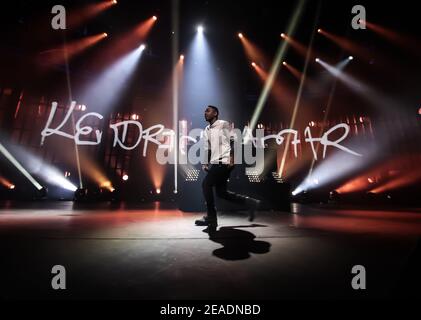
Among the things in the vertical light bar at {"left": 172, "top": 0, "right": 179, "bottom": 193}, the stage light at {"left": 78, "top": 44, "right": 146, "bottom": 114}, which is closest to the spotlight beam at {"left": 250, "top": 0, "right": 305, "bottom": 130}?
the vertical light bar at {"left": 172, "top": 0, "right": 179, "bottom": 193}

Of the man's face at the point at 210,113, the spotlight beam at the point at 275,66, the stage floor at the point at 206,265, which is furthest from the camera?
the spotlight beam at the point at 275,66

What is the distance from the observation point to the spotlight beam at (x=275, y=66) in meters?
7.38

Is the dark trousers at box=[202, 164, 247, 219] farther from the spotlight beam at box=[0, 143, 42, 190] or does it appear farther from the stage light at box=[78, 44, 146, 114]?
the spotlight beam at box=[0, 143, 42, 190]

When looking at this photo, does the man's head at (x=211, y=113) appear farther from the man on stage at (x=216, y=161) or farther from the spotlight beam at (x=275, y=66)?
the spotlight beam at (x=275, y=66)

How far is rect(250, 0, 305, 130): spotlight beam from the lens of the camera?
7.38m

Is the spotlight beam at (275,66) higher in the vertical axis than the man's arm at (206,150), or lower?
higher

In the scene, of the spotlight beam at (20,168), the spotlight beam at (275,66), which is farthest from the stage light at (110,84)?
the spotlight beam at (275,66)

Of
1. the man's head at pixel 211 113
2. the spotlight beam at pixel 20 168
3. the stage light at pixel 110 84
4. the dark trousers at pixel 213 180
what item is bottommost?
the dark trousers at pixel 213 180

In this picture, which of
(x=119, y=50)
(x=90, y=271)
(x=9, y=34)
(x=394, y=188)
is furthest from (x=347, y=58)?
(x=9, y=34)

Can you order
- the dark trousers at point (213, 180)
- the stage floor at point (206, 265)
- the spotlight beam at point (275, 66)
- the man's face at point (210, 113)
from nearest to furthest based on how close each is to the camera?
the stage floor at point (206, 265)
the dark trousers at point (213, 180)
the man's face at point (210, 113)
the spotlight beam at point (275, 66)

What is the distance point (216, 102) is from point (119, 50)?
Answer: 17.6 ft

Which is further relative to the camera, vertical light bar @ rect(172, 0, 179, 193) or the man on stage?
vertical light bar @ rect(172, 0, 179, 193)

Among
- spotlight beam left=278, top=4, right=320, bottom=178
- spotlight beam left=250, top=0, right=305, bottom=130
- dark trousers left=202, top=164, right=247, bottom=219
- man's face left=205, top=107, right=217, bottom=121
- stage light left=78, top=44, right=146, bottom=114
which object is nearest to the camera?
dark trousers left=202, top=164, right=247, bottom=219

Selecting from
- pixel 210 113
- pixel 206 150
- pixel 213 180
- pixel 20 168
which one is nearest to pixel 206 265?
pixel 213 180
